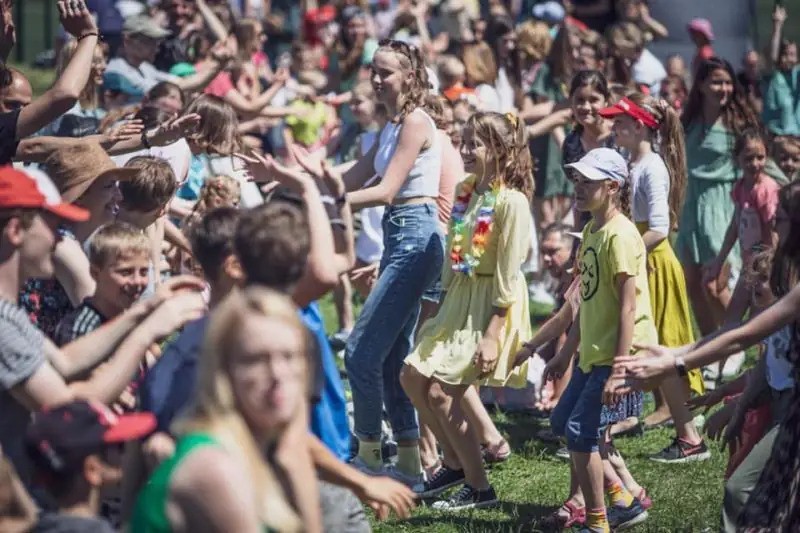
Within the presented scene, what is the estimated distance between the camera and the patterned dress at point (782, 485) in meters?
5.05

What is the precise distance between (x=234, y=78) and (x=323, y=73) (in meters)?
2.67

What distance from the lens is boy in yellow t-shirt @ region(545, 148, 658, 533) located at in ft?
21.0

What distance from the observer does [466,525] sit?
22.4 ft

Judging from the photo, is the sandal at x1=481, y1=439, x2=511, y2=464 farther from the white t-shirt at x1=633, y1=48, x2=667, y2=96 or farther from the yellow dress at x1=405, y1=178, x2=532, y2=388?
the white t-shirt at x1=633, y1=48, x2=667, y2=96

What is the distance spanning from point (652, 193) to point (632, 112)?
0.47m

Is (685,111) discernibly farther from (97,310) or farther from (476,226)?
(97,310)

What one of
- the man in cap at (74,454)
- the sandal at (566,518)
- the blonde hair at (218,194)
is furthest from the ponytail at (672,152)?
the man in cap at (74,454)

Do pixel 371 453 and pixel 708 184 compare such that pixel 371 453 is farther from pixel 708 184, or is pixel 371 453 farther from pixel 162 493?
pixel 708 184

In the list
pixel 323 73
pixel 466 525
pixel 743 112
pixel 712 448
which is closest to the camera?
pixel 466 525

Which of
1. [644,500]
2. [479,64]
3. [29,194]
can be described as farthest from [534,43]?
[29,194]

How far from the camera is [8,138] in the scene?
6.02 metres

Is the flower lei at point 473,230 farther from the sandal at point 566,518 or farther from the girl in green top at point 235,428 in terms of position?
the girl in green top at point 235,428

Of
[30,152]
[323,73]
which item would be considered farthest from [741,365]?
[323,73]

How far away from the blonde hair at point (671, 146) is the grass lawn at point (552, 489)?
1.39 m
